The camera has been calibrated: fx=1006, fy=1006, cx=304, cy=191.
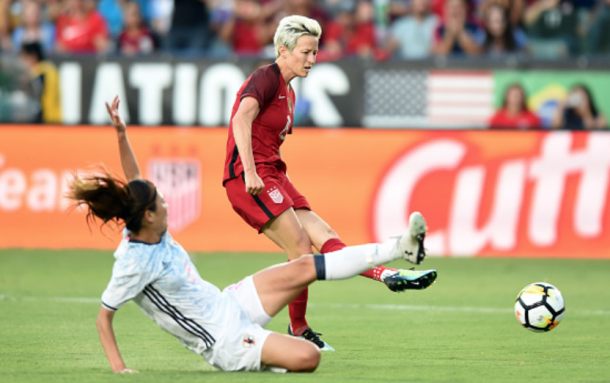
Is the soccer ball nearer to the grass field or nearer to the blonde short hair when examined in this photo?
the grass field

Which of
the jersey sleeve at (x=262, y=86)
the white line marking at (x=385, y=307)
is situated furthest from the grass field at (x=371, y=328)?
the jersey sleeve at (x=262, y=86)

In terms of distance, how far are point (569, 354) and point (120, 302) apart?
303cm

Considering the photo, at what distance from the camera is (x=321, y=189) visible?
1346 centimetres

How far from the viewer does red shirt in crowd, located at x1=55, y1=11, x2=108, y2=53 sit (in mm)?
16281

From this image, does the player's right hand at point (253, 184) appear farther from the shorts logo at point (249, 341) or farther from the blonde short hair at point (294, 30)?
the shorts logo at point (249, 341)

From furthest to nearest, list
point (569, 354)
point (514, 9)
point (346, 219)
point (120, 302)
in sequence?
point (514, 9) < point (346, 219) < point (569, 354) < point (120, 302)

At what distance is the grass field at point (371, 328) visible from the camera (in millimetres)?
5789

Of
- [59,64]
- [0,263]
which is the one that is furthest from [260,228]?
[59,64]

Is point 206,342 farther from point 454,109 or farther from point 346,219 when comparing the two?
point 454,109

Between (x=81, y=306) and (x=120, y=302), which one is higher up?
(x=120, y=302)

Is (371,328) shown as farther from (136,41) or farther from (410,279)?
(136,41)

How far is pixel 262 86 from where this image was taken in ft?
22.4

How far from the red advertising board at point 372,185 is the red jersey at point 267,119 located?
616 cm

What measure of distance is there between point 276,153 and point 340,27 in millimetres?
9326
